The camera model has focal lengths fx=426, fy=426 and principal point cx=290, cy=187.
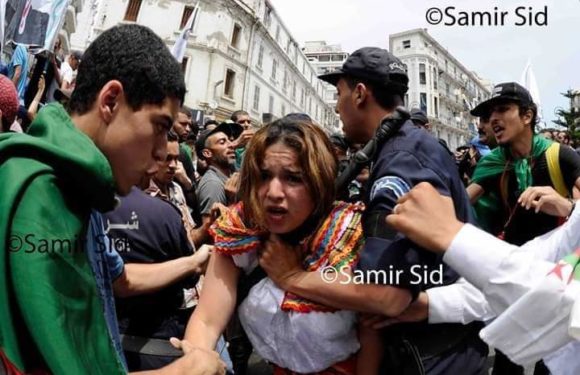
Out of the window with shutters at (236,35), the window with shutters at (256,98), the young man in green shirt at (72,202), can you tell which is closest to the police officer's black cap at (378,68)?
the young man in green shirt at (72,202)

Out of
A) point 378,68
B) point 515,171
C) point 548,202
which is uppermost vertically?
point 378,68

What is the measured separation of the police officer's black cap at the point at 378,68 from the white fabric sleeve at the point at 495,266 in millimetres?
911

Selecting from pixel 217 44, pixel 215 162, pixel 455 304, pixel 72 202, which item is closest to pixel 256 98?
pixel 217 44

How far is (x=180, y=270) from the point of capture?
2.24m

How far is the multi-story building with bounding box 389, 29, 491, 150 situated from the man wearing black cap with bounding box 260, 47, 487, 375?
51.3m

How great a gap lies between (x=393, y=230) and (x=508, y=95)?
2.41 metres

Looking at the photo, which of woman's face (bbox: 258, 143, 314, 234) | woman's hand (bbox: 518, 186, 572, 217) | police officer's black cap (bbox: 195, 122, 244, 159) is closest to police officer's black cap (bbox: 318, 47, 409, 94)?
woman's face (bbox: 258, 143, 314, 234)

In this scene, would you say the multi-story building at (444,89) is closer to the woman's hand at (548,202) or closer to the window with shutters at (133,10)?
the window with shutters at (133,10)

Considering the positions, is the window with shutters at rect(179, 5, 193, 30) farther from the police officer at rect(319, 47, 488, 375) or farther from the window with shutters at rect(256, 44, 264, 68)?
the police officer at rect(319, 47, 488, 375)

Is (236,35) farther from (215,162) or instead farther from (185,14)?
(215,162)

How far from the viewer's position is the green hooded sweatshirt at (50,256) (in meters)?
0.88

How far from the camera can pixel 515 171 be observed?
3.26 meters

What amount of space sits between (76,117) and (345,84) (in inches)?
46.1

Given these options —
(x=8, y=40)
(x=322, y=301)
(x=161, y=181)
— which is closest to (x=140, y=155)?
(x=322, y=301)
